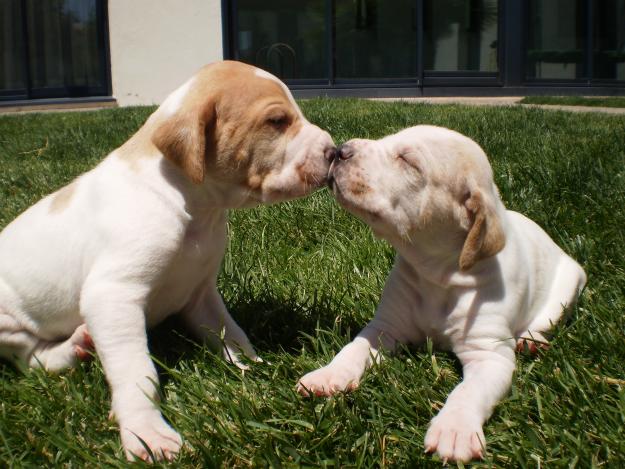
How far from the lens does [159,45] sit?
55.3 feet

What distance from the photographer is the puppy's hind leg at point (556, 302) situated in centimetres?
323

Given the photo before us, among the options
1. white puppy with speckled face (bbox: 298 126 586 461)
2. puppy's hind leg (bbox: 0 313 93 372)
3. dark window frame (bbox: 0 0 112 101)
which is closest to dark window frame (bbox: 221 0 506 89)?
dark window frame (bbox: 0 0 112 101)

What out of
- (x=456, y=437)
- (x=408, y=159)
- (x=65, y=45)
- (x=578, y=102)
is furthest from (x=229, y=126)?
(x=65, y=45)

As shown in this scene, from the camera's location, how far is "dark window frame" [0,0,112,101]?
54.0 ft

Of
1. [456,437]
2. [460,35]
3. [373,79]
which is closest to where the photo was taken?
[456,437]

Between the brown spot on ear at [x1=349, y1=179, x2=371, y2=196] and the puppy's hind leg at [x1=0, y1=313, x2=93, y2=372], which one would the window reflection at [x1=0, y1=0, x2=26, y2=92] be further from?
the brown spot on ear at [x1=349, y1=179, x2=371, y2=196]

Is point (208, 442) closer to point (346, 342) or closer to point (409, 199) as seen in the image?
point (346, 342)

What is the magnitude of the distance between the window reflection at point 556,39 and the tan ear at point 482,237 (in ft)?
50.0

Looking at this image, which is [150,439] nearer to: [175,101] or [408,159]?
[175,101]

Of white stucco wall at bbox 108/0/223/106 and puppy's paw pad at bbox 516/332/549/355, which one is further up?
white stucco wall at bbox 108/0/223/106

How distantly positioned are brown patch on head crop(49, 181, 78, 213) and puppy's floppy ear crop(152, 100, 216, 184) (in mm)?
582

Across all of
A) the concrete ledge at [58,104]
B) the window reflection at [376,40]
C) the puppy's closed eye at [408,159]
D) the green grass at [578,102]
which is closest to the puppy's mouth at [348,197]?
the puppy's closed eye at [408,159]

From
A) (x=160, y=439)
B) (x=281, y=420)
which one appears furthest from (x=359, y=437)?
(x=160, y=439)

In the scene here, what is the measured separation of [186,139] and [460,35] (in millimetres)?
15468
